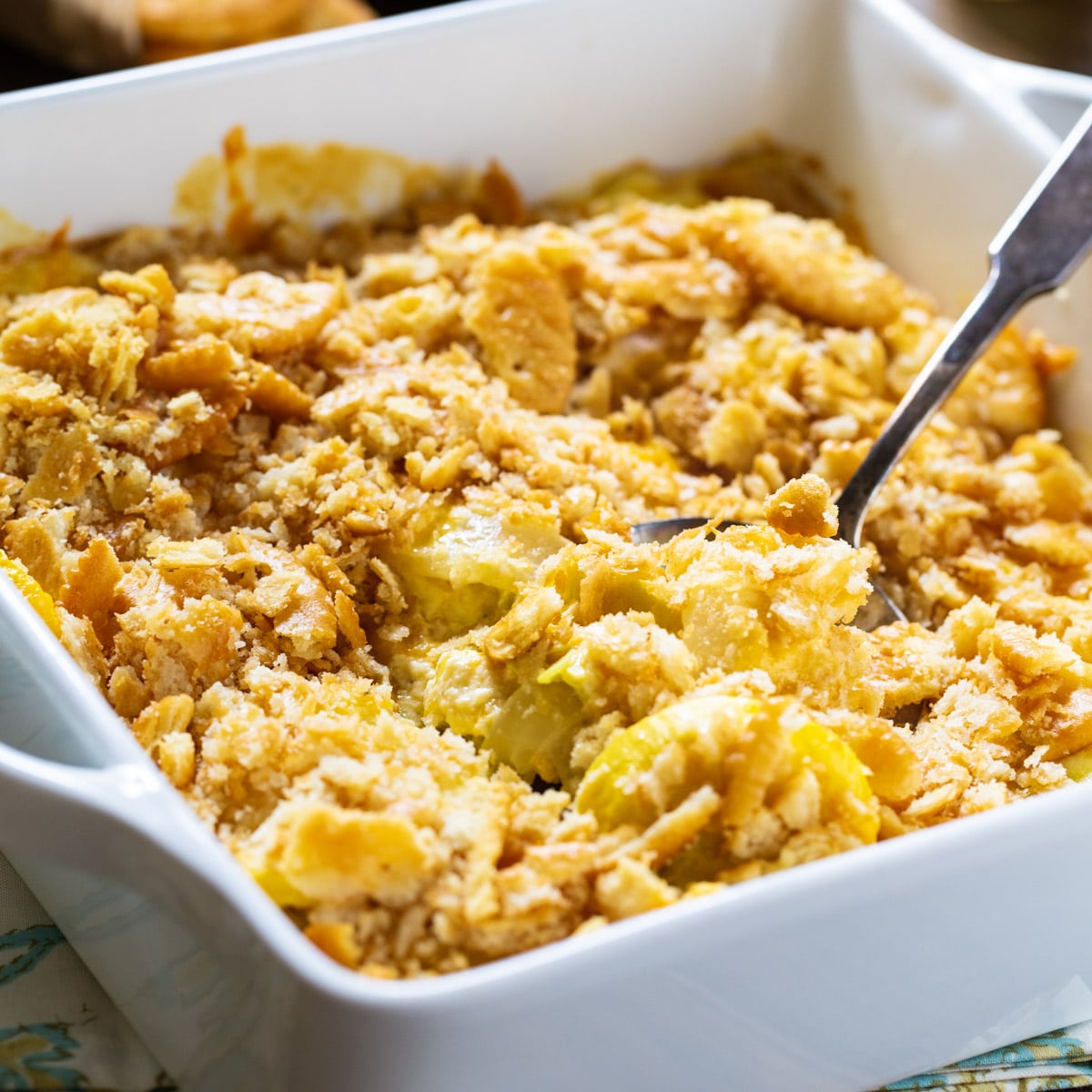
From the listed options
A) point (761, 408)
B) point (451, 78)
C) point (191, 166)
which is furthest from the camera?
point (451, 78)

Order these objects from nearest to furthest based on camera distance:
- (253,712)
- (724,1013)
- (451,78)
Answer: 1. (724,1013)
2. (253,712)
3. (451,78)

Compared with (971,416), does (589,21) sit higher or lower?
higher

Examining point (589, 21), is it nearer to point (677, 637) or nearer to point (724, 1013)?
point (677, 637)

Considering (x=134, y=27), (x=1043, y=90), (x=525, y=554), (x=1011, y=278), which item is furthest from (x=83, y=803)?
(x=134, y=27)

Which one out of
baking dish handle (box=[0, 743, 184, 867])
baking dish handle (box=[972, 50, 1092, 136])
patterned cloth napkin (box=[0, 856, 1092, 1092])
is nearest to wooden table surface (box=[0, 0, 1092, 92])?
baking dish handle (box=[972, 50, 1092, 136])

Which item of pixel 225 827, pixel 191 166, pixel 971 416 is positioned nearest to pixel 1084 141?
pixel 971 416

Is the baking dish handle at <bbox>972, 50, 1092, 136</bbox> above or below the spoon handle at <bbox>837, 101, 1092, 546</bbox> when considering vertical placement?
above

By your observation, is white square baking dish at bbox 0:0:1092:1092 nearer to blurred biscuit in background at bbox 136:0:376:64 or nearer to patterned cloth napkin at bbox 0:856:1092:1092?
patterned cloth napkin at bbox 0:856:1092:1092

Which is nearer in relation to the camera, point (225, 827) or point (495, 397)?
point (225, 827)

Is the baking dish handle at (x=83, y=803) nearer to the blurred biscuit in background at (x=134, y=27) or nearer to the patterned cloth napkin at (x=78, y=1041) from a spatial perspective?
the patterned cloth napkin at (x=78, y=1041)
